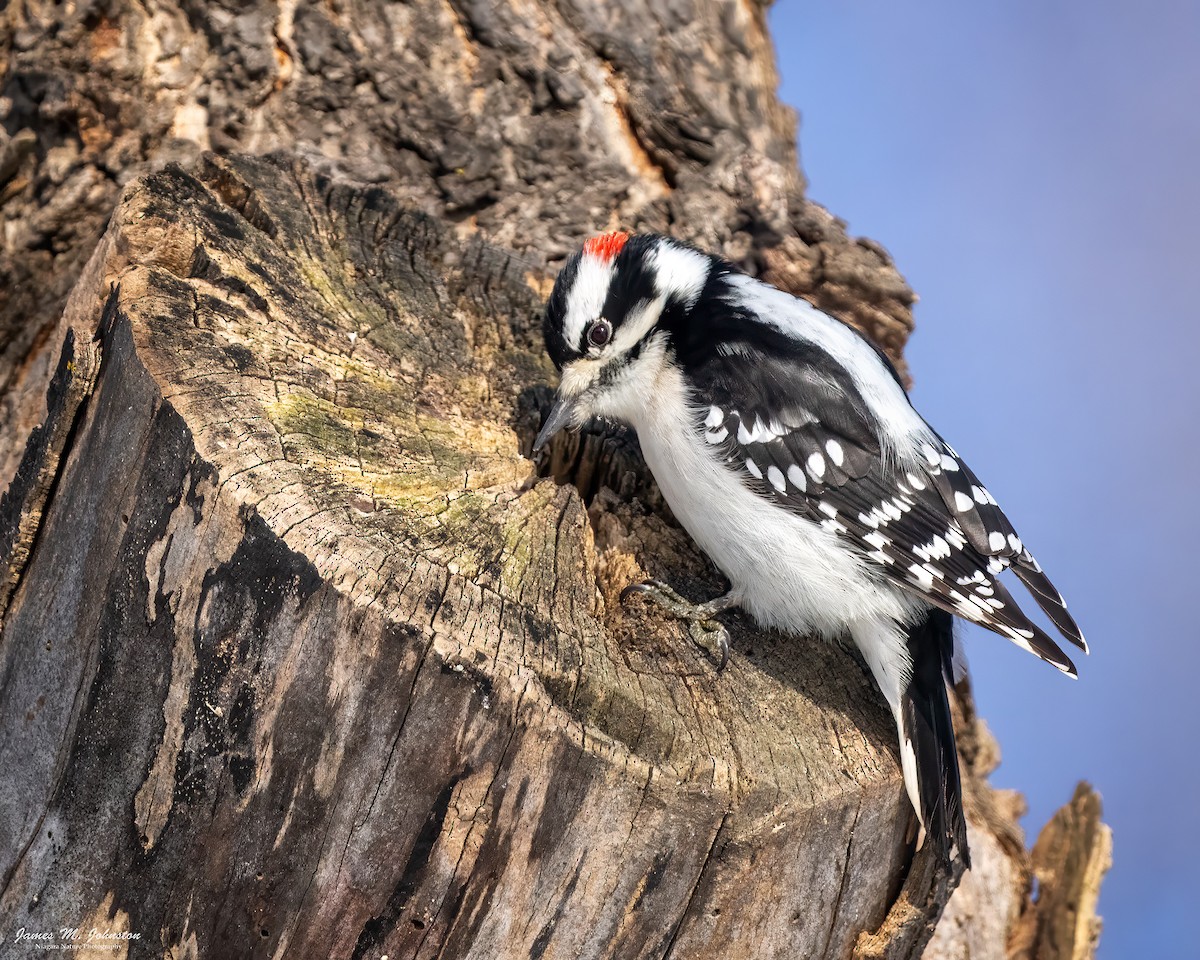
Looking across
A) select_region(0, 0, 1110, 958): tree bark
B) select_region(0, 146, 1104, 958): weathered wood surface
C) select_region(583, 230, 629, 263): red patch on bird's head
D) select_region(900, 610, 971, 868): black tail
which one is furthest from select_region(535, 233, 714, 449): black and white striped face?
select_region(900, 610, 971, 868): black tail

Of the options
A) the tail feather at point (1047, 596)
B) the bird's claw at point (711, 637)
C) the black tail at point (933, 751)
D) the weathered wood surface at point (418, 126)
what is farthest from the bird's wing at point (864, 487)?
the weathered wood surface at point (418, 126)

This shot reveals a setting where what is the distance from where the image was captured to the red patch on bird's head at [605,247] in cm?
261

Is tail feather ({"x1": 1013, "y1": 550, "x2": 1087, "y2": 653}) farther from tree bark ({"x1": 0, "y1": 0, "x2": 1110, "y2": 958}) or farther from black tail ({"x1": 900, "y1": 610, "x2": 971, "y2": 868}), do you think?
tree bark ({"x1": 0, "y1": 0, "x2": 1110, "y2": 958})

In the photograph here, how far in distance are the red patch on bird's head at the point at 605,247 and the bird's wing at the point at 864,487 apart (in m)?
0.42

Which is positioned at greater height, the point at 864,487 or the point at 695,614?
the point at 864,487

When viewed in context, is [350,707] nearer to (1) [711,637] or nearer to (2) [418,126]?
(1) [711,637]

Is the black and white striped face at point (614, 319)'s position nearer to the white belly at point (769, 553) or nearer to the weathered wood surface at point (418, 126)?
the white belly at point (769, 553)

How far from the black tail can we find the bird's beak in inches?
34.9

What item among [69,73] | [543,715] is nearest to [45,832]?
[543,715]

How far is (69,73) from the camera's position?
10.0ft

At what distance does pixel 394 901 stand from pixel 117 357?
1037mm

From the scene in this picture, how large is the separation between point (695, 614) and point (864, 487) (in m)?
0.52

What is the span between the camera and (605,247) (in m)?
2.61

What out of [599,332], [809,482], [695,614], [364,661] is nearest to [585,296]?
[599,332]
